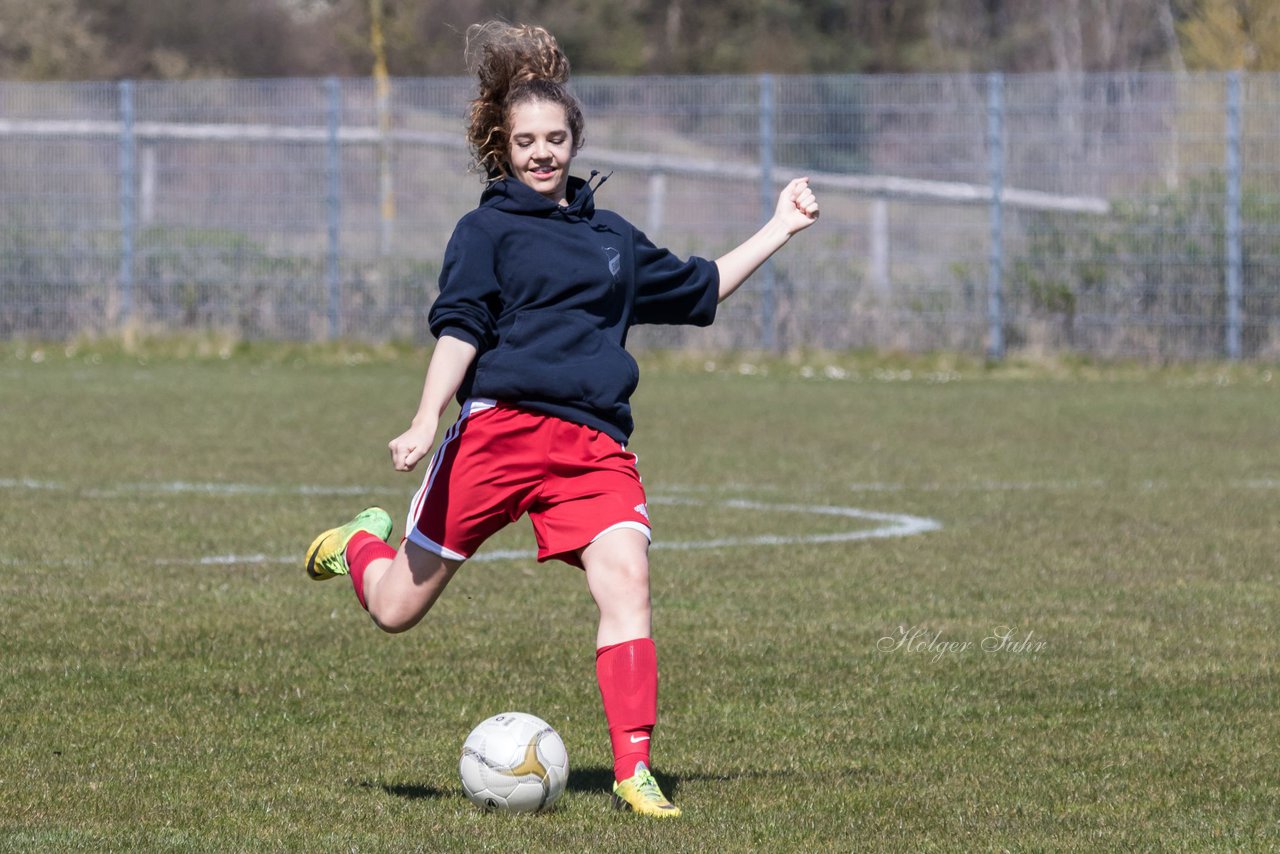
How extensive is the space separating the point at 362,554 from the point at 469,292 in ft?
3.15

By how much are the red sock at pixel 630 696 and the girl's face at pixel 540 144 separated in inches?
45.5

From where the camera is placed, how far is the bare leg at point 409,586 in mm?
5176

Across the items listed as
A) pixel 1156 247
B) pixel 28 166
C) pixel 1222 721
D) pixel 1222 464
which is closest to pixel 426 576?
pixel 1222 721

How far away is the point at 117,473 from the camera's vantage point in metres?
11.5

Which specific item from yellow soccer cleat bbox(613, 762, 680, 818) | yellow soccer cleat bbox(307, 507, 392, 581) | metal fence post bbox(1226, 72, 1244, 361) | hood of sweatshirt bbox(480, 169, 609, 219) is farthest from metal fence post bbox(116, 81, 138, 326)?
yellow soccer cleat bbox(613, 762, 680, 818)

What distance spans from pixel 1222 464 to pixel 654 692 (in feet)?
27.3

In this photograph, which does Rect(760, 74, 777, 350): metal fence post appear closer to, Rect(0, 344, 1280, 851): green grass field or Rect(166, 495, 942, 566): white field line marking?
Rect(0, 344, 1280, 851): green grass field

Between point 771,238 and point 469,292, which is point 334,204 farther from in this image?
point 469,292

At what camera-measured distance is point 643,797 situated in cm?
469

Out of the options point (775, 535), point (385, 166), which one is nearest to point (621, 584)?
point (775, 535)

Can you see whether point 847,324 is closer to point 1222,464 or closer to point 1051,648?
point 1222,464

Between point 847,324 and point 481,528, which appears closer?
point 481,528

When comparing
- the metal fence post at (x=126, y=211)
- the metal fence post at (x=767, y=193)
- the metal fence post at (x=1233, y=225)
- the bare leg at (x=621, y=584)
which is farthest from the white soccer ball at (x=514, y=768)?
the metal fence post at (x=126, y=211)

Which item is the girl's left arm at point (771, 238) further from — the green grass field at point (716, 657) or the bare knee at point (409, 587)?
the green grass field at point (716, 657)
